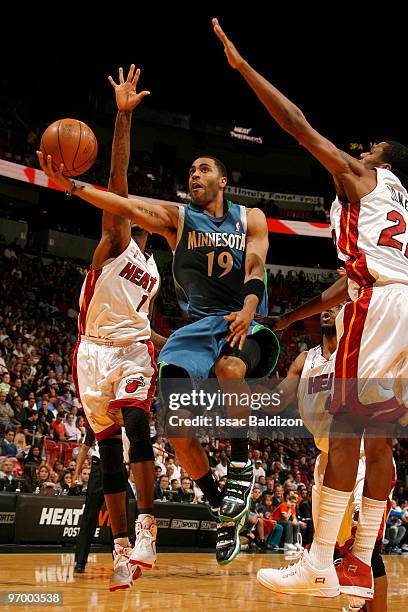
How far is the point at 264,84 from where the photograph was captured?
4.07 meters

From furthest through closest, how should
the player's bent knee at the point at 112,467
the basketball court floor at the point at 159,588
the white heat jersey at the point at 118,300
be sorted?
the basketball court floor at the point at 159,588 < the white heat jersey at the point at 118,300 < the player's bent knee at the point at 112,467

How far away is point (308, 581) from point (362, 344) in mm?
1194

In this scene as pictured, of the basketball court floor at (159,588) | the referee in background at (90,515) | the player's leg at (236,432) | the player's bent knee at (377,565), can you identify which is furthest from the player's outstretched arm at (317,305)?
the referee in background at (90,515)

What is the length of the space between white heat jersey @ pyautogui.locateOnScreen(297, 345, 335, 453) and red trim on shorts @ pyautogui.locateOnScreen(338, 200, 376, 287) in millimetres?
1764

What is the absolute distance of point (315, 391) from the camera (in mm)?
5996

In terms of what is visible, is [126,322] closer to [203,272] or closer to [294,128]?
[203,272]

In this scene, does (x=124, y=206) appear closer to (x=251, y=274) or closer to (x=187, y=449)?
(x=251, y=274)

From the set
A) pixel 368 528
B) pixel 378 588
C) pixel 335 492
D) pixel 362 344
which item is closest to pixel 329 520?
pixel 335 492

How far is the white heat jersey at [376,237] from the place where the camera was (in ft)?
13.2

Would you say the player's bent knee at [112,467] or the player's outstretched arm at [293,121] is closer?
the player's outstretched arm at [293,121]

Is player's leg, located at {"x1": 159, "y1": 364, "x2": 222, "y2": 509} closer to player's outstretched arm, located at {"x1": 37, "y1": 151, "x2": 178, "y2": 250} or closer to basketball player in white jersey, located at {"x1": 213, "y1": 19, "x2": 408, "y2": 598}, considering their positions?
player's outstretched arm, located at {"x1": 37, "y1": 151, "x2": 178, "y2": 250}

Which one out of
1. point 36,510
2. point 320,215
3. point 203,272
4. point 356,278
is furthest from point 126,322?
point 320,215

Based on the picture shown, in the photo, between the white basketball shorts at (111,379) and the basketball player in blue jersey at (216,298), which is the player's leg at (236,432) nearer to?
the basketball player in blue jersey at (216,298)

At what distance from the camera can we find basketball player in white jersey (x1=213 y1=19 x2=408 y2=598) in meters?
3.86
